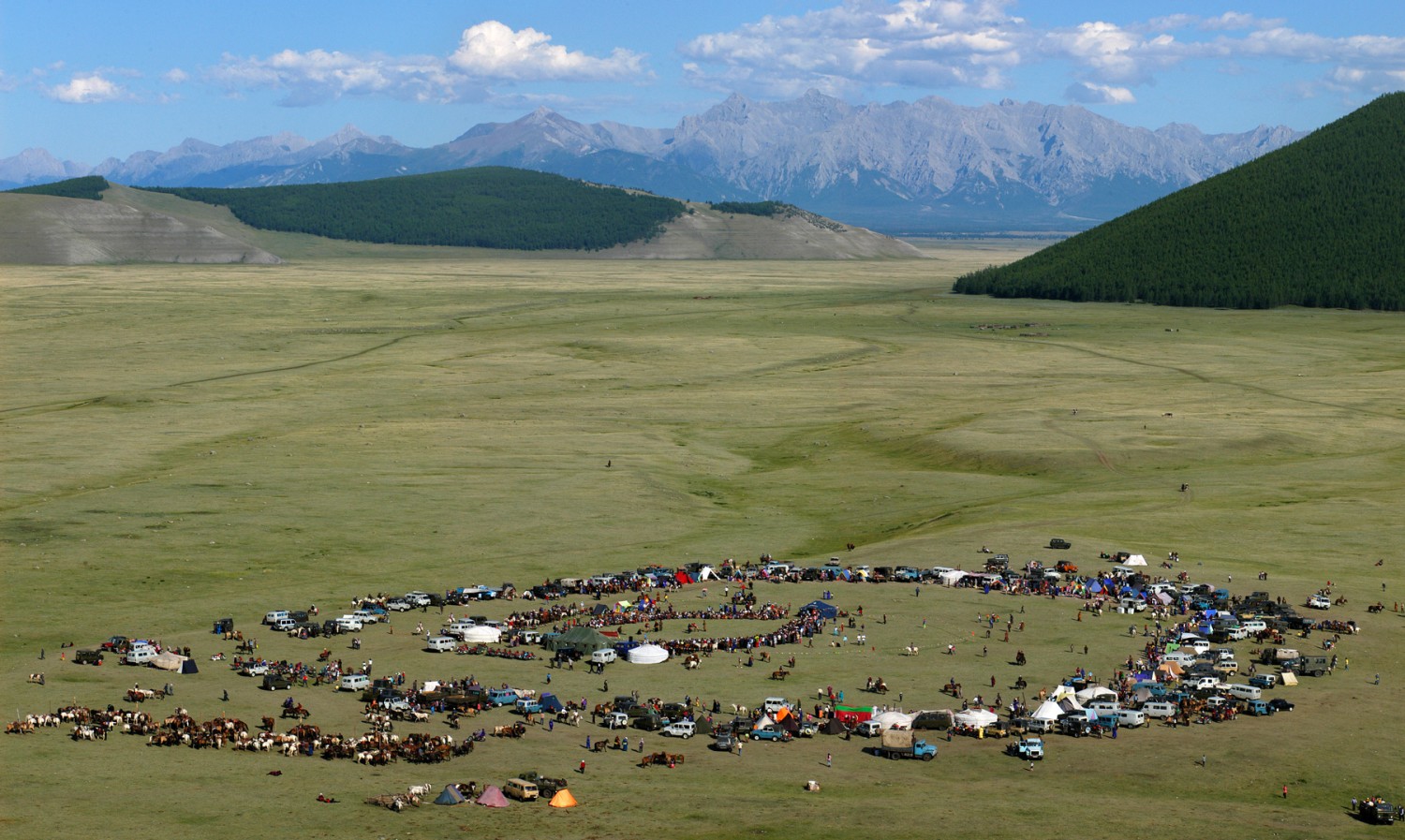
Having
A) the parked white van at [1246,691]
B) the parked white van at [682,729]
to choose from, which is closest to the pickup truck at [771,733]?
the parked white van at [682,729]

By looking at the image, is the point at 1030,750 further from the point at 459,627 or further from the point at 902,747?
the point at 459,627

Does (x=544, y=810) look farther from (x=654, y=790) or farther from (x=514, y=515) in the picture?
(x=514, y=515)

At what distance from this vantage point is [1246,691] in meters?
64.9

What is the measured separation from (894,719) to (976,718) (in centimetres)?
329

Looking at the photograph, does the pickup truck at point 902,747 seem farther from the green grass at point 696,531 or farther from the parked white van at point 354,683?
the parked white van at point 354,683

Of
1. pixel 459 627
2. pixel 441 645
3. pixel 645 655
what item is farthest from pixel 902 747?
pixel 459 627

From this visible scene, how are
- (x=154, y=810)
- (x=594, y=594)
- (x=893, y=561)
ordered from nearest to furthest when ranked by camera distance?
1. (x=154, y=810)
2. (x=594, y=594)
3. (x=893, y=561)

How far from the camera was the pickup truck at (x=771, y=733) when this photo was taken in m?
59.9

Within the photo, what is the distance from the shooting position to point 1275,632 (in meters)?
73.4

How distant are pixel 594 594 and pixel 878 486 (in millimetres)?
38159

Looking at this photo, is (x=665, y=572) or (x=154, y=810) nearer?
(x=154, y=810)

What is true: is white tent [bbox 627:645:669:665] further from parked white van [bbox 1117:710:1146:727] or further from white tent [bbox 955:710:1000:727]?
parked white van [bbox 1117:710:1146:727]

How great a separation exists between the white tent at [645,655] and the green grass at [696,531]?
1.77 m

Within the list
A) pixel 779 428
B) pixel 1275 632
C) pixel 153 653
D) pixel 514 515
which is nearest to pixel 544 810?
pixel 153 653
